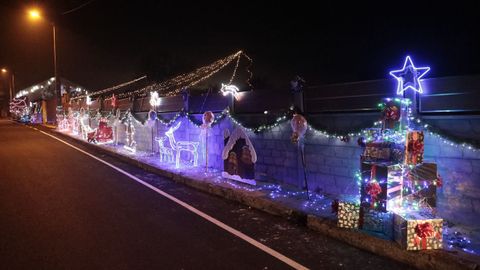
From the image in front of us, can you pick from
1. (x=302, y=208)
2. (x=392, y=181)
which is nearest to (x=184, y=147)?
(x=302, y=208)

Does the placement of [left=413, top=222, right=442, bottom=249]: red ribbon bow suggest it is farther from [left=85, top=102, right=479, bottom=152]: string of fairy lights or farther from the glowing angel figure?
the glowing angel figure

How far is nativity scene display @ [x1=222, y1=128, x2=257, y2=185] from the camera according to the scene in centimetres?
965

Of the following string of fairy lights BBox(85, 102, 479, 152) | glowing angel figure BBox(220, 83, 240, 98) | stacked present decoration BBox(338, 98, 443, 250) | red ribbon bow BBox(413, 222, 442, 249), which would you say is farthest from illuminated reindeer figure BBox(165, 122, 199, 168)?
red ribbon bow BBox(413, 222, 442, 249)

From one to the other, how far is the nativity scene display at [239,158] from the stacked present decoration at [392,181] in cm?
366

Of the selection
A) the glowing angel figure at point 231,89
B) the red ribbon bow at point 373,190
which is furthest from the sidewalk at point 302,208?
the glowing angel figure at point 231,89

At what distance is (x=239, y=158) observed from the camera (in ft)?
32.7

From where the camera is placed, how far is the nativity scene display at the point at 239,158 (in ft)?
31.7

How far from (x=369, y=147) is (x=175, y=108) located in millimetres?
10415

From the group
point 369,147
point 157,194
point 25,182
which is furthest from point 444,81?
point 25,182

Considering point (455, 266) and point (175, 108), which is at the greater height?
point (175, 108)

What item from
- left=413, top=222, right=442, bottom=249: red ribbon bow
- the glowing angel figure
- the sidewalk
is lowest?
the sidewalk

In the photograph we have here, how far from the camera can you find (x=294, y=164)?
30.7ft

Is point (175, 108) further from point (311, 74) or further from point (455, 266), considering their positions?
point (455, 266)

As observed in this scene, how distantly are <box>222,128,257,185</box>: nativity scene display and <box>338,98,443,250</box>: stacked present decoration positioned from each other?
3663mm
